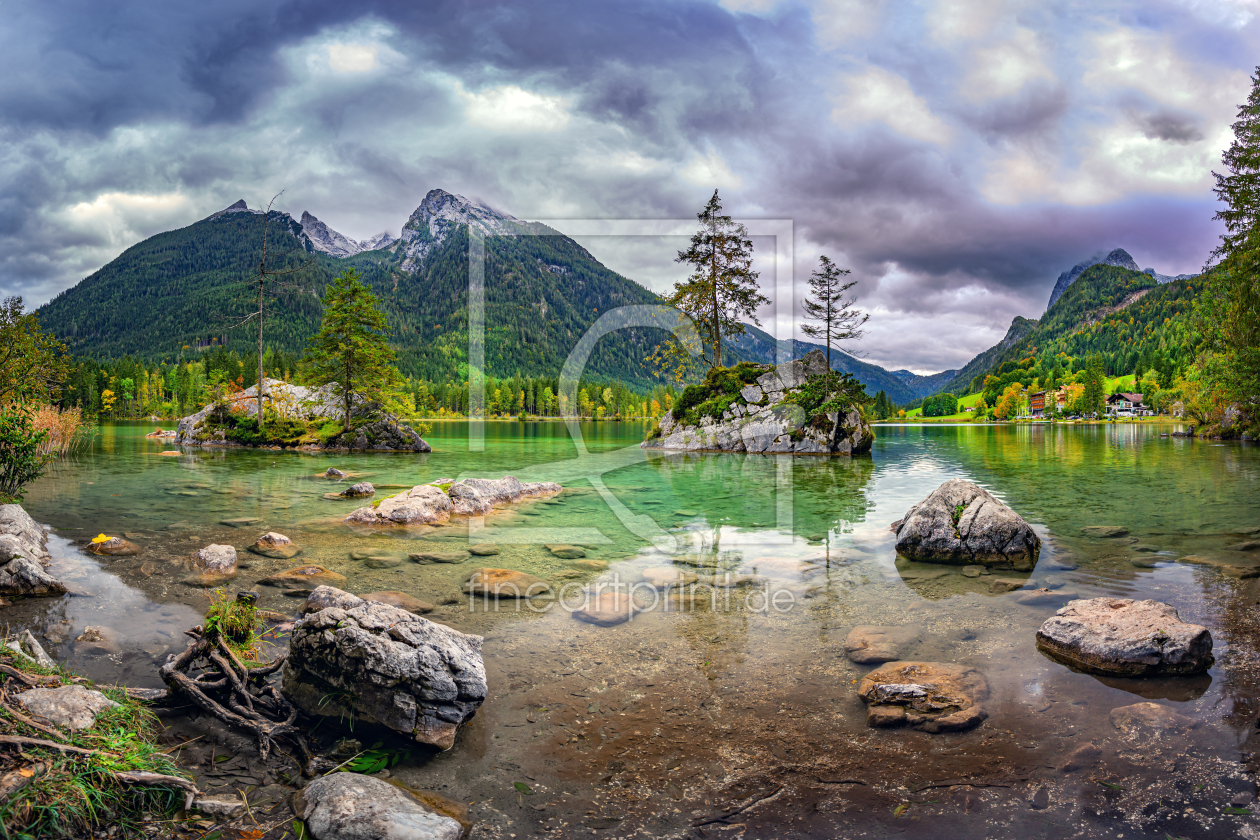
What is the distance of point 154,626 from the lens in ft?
26.8

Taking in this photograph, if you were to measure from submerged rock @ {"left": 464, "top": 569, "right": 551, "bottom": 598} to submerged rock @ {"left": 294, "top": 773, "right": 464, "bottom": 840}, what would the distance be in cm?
548

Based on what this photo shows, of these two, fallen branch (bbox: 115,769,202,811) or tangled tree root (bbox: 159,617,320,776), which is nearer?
fallen branch (bbox: 115,769,202,811)

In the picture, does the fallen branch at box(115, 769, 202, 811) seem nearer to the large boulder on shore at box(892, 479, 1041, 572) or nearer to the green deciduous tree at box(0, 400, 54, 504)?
the large boulder on shore at box(892, 479, 1041, 572)

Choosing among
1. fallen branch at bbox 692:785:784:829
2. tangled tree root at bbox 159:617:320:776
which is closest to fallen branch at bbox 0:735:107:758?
tangled tree root at bbox 159:617:320:776

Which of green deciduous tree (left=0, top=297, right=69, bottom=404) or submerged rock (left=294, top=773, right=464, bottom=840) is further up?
green deciduous tree (left=0, top=297, right=69, bottom=404)

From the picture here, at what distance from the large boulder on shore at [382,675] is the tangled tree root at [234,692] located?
225 millimetres

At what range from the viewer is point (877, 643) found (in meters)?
7.93

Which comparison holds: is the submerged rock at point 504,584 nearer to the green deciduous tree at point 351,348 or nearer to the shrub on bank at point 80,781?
the shrub on bank at point 80,781

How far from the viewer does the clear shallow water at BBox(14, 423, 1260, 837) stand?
475 centimetres

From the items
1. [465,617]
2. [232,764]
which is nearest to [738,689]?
[465,617]

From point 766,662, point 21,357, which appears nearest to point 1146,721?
point 766,662

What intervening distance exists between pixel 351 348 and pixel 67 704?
139 feet

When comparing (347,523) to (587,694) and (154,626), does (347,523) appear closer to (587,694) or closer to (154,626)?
(154,626)

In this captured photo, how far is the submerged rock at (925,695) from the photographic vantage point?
Answer: 5945 millimetres
